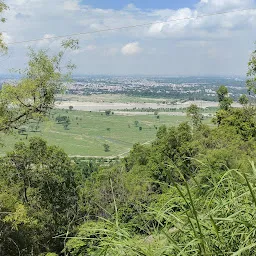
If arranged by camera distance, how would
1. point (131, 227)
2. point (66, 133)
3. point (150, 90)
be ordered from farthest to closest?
point (150, 90) → point (66, 133) → point (131, 227)

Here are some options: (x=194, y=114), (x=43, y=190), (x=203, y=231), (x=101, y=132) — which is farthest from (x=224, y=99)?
(x=101, y=132)

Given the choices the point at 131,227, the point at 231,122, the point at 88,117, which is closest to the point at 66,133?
the point at 88,117

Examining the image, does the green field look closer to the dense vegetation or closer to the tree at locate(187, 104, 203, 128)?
the tree at locate(187, 104, 203, 128)

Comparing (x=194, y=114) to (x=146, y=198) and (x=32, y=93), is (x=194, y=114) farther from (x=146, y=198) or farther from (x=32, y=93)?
(x=32, y=93)

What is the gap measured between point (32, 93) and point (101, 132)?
42.8 metres

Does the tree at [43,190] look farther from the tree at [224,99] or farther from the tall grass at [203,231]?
the tree at [224,99]

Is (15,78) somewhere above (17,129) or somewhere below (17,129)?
above

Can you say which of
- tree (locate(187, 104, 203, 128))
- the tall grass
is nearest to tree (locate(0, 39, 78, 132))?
the tall grass

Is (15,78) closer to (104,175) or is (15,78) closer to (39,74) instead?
(39,74)

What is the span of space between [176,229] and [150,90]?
89.9 metres

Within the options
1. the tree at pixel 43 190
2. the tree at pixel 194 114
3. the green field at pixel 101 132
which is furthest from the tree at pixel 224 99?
the green field at pixel 101 132

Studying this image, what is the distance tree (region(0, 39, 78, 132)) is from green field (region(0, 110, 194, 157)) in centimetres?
2848

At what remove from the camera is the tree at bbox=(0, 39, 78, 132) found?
5.54 m

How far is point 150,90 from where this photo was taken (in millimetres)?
90500
